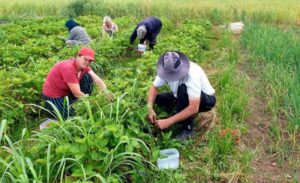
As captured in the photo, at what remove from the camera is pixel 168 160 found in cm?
322

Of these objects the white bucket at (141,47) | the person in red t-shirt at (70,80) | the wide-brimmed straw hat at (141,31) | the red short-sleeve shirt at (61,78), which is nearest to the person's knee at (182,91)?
the person in red t-shirt at (70,80)

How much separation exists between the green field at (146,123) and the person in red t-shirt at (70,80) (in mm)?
267

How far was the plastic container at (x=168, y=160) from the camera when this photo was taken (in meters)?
3.17

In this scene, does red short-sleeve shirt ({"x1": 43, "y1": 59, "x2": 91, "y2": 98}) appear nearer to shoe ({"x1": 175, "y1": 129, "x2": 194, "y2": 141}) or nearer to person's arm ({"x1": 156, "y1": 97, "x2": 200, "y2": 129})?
person's arm ({"x1": 156, "y1": 97, "x2": 200, "y2": 129})

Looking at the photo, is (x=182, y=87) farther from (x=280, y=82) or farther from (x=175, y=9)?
(x=175, y=9)

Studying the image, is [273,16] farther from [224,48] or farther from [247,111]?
[247,111]

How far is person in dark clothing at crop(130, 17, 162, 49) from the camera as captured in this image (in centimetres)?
709

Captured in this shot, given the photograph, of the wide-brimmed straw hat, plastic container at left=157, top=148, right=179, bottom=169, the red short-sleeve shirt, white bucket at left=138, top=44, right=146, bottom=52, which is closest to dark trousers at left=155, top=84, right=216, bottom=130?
plastic container at left=157, top=148, right=179, bottom=169

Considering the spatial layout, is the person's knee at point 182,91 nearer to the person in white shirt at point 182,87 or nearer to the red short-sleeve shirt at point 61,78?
the person in white shirt at point 182,87

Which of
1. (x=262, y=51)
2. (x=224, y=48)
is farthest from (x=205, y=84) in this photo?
(x=224, y=48)

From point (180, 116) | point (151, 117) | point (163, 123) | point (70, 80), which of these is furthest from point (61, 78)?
point (180, 116)

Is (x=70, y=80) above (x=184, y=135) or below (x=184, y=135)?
above

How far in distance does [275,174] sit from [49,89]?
2655 mm

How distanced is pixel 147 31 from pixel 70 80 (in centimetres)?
337
